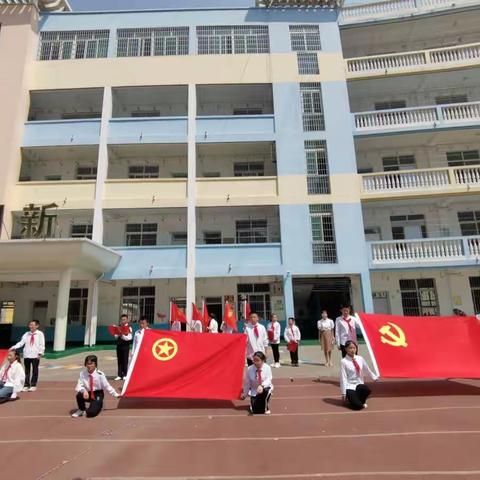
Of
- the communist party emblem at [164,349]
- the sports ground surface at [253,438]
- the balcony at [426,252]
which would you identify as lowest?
the sports ground surface at [253,438]

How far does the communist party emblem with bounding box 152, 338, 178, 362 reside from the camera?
6.97 m

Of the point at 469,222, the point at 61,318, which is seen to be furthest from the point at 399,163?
the point at 61,318

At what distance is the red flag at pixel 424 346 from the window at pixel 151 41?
57.0ft

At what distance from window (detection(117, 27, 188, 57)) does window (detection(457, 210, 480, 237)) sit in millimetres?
16154

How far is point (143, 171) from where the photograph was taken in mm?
19750

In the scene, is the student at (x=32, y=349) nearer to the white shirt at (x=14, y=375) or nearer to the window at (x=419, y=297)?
the white shirt at (x=14, y=375)

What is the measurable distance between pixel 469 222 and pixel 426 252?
4.10 m

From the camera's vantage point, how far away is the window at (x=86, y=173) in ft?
64.6

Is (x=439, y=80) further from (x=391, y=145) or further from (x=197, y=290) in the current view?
(x=197, y=290)

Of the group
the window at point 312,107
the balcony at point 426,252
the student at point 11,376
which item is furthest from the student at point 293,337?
the window at point 312,107

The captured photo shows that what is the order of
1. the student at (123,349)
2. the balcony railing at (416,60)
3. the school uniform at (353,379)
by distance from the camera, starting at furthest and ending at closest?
the balcony railing at (416,60), the student at (123,349), the school uniform at (353,379)

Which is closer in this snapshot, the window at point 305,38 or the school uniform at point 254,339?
the school uniform at point 254,339

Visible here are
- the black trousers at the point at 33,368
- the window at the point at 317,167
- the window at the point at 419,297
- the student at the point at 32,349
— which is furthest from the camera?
the window at the point at 419,297

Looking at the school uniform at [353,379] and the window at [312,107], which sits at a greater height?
the window at [312,107]
